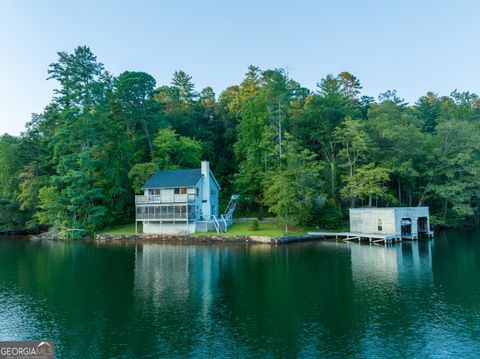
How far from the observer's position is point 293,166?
156ft

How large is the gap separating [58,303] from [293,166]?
1269 inches

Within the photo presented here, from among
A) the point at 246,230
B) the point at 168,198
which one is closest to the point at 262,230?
the point at 246,230

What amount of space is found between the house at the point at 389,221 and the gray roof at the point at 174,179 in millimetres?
20114

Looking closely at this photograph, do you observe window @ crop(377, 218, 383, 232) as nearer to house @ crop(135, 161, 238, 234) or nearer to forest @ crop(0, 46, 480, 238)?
forest @ crop(0, 46, 480, 238)

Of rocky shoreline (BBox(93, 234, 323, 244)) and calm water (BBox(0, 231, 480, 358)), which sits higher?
rocky shoreline (BBox(93, 234, 323, 244))

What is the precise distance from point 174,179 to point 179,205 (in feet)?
13.2

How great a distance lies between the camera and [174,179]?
167 feet

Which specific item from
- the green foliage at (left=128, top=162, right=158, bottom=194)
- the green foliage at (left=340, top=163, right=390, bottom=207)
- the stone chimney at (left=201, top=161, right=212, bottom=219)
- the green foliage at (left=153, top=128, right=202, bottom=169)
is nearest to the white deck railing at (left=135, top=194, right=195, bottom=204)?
the stone chimney at (left=201, top=161, right=212, bottom=219)

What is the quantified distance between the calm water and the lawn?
9491 millimetres

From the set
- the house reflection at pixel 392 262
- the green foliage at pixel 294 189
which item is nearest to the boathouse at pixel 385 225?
the house reflection at pixel 392 262

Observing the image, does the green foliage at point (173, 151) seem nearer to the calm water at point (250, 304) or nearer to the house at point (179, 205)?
the house at point (179, 205)

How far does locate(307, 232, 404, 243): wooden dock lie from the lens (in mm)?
42625

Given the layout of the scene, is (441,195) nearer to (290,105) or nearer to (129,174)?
(290,105)

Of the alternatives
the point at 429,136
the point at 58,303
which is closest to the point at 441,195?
the point at 429,136
